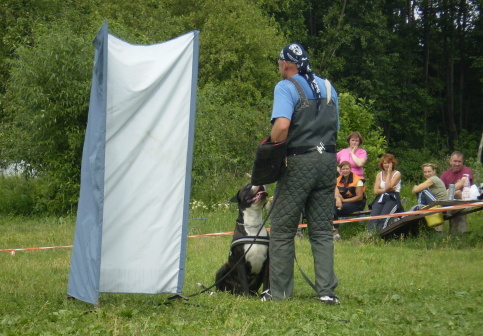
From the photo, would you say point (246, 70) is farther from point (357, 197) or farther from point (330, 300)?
point (330, 300)

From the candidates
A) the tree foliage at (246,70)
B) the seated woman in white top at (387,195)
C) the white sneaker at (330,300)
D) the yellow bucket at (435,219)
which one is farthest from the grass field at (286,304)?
the tree foliage at (246,70)

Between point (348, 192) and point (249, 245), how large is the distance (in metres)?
6.34

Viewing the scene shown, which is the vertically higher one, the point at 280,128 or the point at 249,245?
the point at 280,128

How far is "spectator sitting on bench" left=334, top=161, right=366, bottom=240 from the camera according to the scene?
42.9 ft

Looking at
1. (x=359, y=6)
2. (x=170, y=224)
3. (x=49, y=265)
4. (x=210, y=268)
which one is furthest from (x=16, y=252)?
(x=359, y=6)

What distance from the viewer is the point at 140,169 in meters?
6.21

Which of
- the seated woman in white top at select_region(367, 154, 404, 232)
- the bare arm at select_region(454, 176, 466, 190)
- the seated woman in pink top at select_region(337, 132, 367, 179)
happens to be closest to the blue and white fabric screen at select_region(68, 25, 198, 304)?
the seated woman in white top at select_region(367, 154, 404, 232)

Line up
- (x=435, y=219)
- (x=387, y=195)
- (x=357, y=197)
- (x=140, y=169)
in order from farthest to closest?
(x=357, y=197)
(x=387, y=195)
(x=435, y=219)
(x=140, y=169)

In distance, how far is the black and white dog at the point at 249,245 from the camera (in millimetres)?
7105

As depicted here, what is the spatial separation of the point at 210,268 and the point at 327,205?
283 centimetres

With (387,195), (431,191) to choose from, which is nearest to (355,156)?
(387,195)

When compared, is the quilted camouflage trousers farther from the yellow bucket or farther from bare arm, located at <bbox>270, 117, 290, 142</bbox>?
the yellow bucket

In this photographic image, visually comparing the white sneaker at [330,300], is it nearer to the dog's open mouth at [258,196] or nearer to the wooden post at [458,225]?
the dog's open mouth at [258,196]

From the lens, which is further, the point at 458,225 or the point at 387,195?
the point at 387,195
